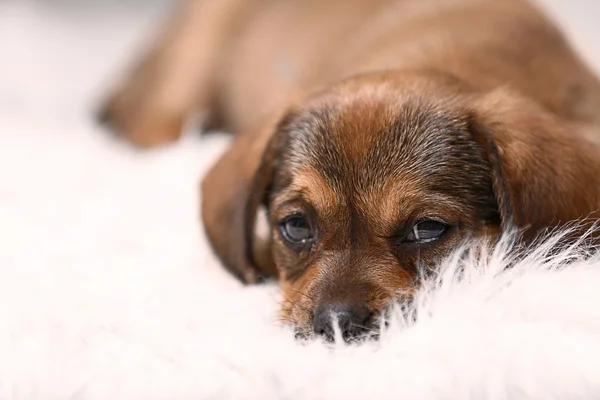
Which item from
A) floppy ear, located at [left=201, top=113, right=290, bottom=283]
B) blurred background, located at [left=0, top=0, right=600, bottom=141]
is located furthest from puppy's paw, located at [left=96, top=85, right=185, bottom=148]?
floppy ear, located at [left=201, top=113, right=290, bottom=283]

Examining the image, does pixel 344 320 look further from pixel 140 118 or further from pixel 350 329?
pixel 140 118

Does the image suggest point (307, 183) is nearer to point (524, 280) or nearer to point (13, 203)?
point (524, 280)

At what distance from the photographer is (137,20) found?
4.38m

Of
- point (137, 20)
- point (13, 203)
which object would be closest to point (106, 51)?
point (137, 20)

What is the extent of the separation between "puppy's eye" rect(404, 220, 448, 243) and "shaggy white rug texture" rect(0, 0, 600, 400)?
91 millimetres

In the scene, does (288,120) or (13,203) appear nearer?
(288,120)

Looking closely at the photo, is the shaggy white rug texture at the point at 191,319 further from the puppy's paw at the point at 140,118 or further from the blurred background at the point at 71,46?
the blurred background at the point at 71,46

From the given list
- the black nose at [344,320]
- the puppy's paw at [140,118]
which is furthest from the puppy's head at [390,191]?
the puppy's paw at [140,118]

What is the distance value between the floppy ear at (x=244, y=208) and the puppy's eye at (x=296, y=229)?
13cm

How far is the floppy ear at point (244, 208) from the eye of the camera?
1.84 metres

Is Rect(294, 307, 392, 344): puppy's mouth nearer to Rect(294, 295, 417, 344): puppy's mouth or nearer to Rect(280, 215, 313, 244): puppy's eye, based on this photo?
Rect(294, 295, 417, 344): puppy's mouth

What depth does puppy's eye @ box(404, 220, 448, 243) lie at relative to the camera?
5.11 feet

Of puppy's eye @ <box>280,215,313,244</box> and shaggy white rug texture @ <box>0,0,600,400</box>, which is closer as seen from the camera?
shaggy white rug texture @ <box>0,0,600,400</box>

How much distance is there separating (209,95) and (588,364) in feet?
7.41
